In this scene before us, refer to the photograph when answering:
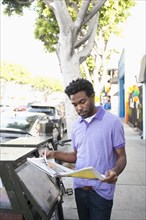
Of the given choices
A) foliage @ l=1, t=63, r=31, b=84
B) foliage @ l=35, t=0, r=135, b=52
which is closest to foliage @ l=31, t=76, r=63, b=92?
foliage @ l=1, t=63, r=31, b=84

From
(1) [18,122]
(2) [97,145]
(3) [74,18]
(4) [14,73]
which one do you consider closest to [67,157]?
(2) [97,145]

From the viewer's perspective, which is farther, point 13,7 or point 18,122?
point 13,7

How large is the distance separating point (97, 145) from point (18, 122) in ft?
21.9

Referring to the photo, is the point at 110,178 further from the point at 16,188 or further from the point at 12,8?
the point at 12,8

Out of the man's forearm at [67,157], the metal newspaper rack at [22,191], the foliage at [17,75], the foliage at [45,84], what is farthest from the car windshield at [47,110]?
the foliage at [45,84]

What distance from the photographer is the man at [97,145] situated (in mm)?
2689

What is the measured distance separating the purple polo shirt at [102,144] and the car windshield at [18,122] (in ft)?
20.1

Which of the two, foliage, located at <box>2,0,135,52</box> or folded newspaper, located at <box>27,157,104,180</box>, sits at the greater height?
foliage, located at <box>2,0,135,52</box>

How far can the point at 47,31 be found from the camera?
15.2 meters

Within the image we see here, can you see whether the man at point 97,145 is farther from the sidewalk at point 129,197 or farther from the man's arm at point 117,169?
the sidewalk at point 129,197

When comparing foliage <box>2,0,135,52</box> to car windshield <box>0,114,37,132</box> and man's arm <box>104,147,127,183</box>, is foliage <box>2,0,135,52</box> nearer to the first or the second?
car windshield <box>0,114,37,132</box>

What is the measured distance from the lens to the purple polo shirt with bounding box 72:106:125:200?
8.82ft

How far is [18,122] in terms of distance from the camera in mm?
9156

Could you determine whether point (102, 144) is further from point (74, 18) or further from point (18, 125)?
point (74, 18)
